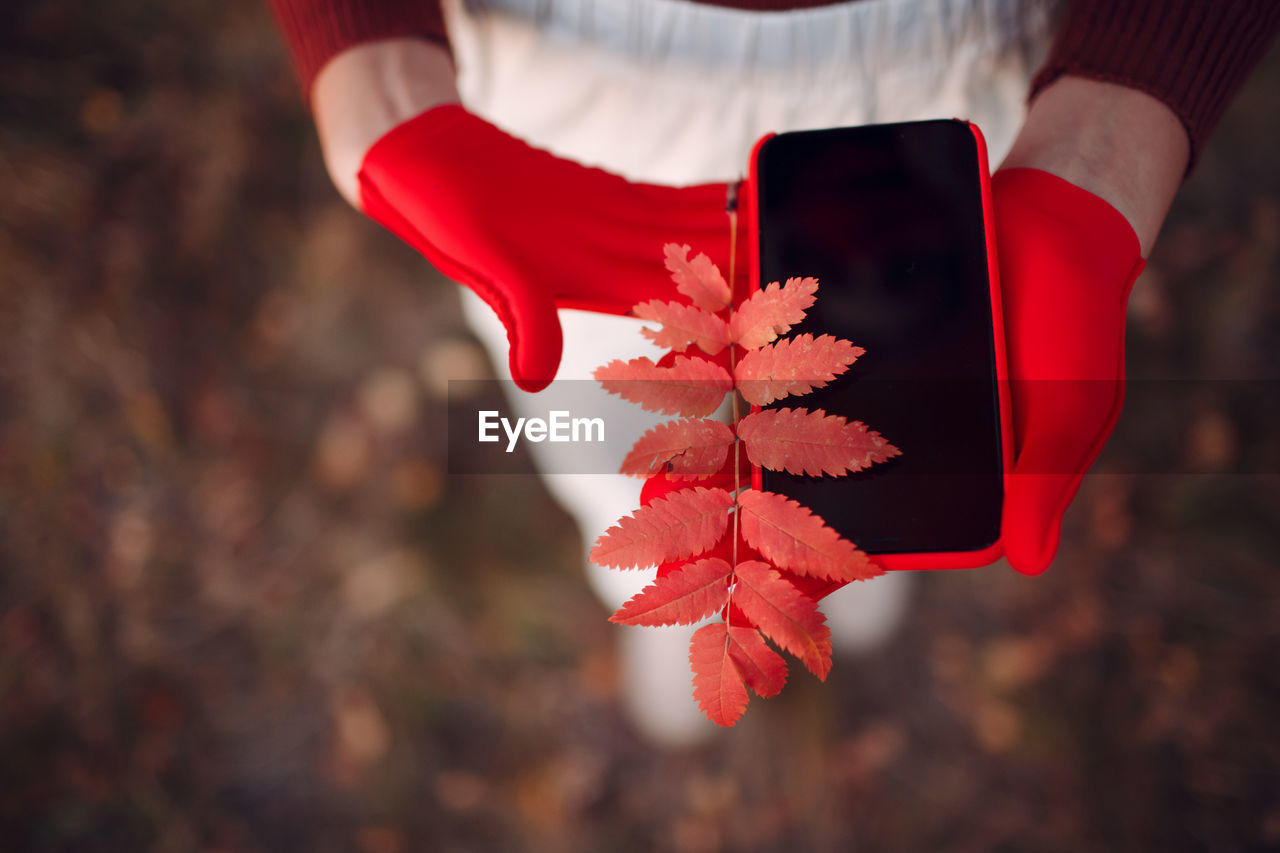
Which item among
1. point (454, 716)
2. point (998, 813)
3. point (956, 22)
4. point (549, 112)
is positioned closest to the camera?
point (956, 22)

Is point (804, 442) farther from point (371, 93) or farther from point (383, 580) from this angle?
point (383, 580)

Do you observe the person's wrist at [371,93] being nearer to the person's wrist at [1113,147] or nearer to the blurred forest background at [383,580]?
the person's wrist at [1113,147]

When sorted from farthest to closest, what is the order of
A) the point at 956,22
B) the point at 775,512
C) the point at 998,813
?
the point at 998,813 → the point at 956,22 → the point at 775,512

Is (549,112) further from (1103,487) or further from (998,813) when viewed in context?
(998,813)

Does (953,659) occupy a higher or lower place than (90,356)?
lower

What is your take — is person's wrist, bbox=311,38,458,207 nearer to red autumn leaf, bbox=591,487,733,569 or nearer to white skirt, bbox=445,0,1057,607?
white skirt, bbox=445,0,1057,607

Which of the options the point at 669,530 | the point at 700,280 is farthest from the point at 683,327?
the point at 669,530

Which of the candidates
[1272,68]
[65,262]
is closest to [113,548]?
[65,262]

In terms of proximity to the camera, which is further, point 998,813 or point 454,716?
point 454,716
